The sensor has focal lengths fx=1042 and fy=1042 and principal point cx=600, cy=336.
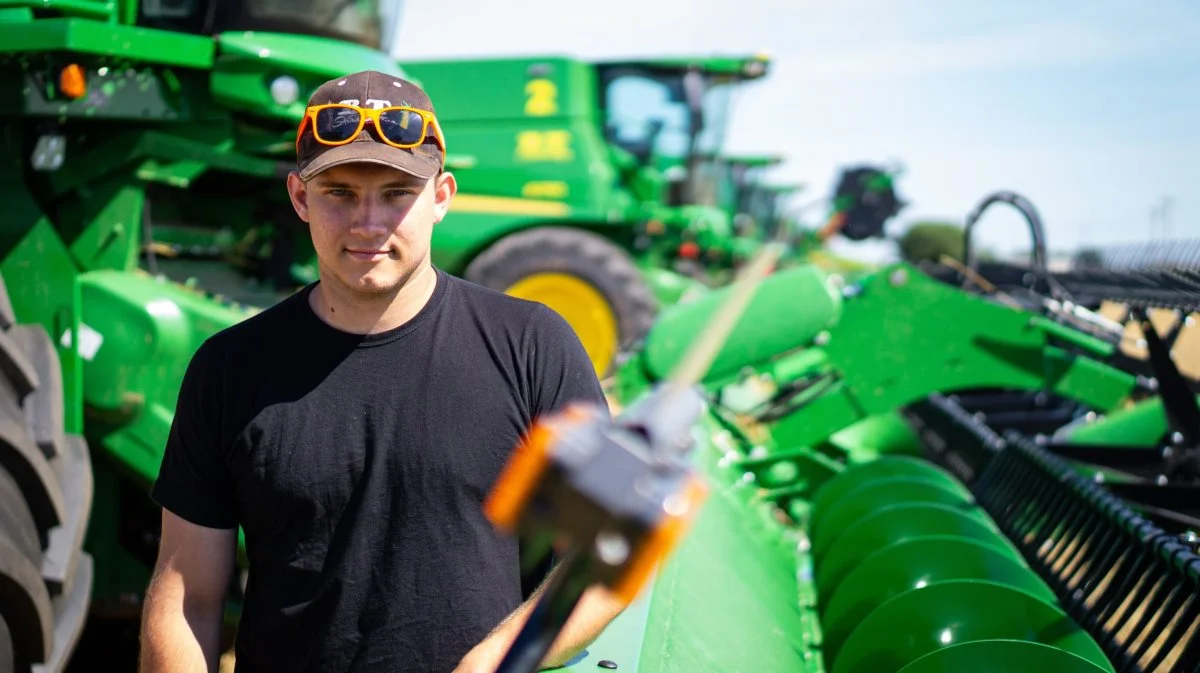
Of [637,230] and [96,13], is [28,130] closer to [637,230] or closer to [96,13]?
[96,13]

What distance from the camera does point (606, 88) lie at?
10430mm

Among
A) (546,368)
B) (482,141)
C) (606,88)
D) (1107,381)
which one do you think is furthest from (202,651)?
(606,88)

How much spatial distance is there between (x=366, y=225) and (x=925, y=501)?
2.41 metres

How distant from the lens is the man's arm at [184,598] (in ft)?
5.56

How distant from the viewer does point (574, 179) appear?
964 centimetres

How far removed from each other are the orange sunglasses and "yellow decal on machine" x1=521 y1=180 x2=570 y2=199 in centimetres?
787

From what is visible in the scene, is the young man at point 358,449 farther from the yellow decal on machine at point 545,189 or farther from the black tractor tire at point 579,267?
the yellow decal on machine at point 545,189

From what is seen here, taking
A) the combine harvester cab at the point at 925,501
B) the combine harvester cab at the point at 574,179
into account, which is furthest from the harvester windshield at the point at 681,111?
the combine harvester cab at the point at 925,501

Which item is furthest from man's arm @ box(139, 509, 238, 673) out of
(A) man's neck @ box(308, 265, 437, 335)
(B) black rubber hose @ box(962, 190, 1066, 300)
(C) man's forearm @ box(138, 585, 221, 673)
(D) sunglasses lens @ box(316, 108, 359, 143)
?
(B) black rubber hose @ box(962, 190, 1066, 300)

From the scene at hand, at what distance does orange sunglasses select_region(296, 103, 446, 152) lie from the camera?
165 centimetres

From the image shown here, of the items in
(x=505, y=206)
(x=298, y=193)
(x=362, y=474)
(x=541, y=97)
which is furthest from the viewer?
(x=541, y=97)

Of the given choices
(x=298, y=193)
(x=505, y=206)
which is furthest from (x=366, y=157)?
(x=505, y=206)

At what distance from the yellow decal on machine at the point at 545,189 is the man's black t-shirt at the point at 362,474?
7.85 m

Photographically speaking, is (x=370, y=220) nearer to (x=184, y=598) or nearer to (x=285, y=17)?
(x=184, y=598)
